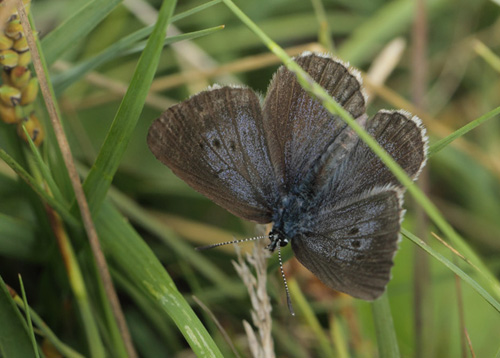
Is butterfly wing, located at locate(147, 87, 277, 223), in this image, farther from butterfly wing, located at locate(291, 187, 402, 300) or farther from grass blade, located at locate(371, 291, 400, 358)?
grass blade, located at locate(371, 291, 400, 358)

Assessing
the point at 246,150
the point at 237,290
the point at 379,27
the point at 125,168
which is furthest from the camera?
the point at 379,27

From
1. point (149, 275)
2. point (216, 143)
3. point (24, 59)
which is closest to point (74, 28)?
point (24, 59)

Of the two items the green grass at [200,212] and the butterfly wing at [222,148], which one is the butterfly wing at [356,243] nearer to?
the green grass at [200,212]

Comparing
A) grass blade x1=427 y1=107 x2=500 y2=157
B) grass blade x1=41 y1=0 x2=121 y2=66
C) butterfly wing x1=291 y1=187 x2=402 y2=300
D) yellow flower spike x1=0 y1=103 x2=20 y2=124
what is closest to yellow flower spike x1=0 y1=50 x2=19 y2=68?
yellow flower spike x1=0 y1=103 x2=20 y2=124

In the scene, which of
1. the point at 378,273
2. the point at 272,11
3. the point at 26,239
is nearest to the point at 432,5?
the point at 272,11

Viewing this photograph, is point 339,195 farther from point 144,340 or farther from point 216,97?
point 144,340
